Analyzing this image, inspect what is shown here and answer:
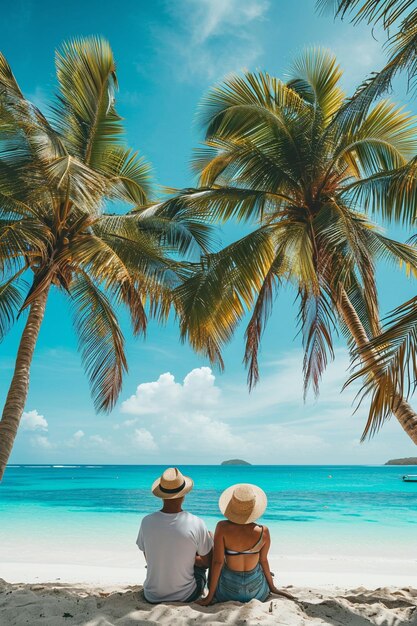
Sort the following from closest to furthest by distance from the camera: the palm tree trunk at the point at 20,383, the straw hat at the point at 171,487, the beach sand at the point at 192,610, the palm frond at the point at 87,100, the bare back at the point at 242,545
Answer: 1. the beach sand at the point at 192,610
2. the bare back at the point at 242,545
3. the straw hat at the point at 171,487
4. the palm tree trunk at the point at 20,383
5. the palm frond at the point at 87,100

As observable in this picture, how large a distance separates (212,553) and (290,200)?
16.5 ft

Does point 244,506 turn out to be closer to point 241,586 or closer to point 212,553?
point 212,553

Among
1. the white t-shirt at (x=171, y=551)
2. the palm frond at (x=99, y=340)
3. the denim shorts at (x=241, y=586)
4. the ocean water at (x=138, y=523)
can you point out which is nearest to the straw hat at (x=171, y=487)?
the white t-shirt at (x=171, y=551)

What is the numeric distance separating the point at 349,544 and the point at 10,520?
486 inches

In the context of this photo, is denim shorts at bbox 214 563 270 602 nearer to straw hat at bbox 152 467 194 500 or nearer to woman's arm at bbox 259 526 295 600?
woman's arm at bbox 259 526 295 600

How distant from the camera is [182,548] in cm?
411

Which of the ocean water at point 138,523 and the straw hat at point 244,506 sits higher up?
the straw hat at point 244,506

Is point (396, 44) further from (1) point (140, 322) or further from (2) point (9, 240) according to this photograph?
(1) point (140, 322)

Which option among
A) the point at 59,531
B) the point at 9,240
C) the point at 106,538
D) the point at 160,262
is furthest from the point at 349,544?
the point at 9,240

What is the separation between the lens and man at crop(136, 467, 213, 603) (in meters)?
4.11

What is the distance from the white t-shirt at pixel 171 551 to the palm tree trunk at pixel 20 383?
9.48ft

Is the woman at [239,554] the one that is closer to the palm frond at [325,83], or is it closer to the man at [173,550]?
the man at [173,550]

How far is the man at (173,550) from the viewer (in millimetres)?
4113

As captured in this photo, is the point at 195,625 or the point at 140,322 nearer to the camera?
the point at 195,625
